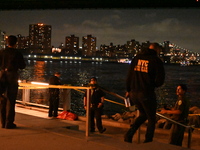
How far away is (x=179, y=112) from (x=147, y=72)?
1.62m

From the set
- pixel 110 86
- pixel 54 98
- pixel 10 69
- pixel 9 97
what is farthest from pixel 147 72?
pixel 110 86

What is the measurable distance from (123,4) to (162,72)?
159 ft

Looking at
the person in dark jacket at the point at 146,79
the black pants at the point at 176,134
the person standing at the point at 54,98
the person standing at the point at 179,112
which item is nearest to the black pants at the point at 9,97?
the person in dark jacket at the point at 146,79

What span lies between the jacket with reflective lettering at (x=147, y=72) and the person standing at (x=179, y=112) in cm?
126

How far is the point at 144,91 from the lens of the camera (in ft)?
17.1

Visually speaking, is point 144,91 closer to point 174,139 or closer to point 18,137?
point 174,139

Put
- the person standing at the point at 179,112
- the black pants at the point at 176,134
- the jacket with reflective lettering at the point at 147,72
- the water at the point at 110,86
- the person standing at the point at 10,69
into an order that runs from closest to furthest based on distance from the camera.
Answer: the jacket with reflective lettering at the point at 147,72 < the person standing at the point at 10,69 < the person standing at the point at 179,112 < the black pants at the point at 176,134 < the water at the point at 110,86

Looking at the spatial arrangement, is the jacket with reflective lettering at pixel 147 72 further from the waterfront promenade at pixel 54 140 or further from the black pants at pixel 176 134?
the black pants at pixel 176 134

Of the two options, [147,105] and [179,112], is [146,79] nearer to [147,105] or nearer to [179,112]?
[147,105]

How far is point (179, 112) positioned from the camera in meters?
6.37

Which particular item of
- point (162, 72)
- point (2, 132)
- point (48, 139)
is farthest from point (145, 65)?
point (2, 132)

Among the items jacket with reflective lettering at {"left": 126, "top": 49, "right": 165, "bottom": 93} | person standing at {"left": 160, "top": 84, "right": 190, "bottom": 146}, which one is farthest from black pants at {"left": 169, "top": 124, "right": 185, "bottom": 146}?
jacket with reflective lettering at {"left": 126, "top": 49, "right": 165, "bottom": 93}

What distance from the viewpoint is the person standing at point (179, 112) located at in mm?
6348

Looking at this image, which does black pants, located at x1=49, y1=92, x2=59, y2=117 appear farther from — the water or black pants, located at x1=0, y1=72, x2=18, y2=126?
the water
